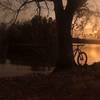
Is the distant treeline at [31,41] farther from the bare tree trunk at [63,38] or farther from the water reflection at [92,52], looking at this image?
the bare tree trunk at [63,38]

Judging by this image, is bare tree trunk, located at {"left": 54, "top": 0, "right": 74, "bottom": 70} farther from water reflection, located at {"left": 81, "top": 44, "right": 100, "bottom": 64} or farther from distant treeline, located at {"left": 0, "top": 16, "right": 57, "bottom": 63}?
water reflection, located at {"left": 81, "top": 44, "right": 100, "bottom": 64}

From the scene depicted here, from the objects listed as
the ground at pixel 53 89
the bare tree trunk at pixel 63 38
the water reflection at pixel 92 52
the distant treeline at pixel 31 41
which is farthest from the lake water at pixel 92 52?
the ground at pixel 53 89

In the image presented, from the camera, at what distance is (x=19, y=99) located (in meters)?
10.3

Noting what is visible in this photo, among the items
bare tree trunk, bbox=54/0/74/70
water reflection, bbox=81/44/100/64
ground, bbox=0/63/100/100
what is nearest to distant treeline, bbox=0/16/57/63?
water reflection, bbox=81/44/100/64

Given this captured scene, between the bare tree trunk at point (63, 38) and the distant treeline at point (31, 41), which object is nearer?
the bare tree trunk at point (63, 38)

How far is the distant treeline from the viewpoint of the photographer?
31.7 meters

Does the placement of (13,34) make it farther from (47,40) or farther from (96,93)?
(96,93)

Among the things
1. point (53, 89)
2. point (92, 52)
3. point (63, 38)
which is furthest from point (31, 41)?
point (53, 89)

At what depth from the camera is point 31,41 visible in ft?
114

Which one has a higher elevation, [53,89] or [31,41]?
[31,41]

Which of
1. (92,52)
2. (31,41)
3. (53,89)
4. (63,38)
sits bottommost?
(53,89)

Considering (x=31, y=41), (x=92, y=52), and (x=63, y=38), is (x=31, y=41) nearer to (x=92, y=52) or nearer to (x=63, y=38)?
(x=92, y=52)

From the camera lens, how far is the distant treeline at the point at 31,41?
31.7 meters

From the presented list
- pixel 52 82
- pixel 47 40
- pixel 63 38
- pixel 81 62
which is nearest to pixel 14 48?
pixel 47 40
